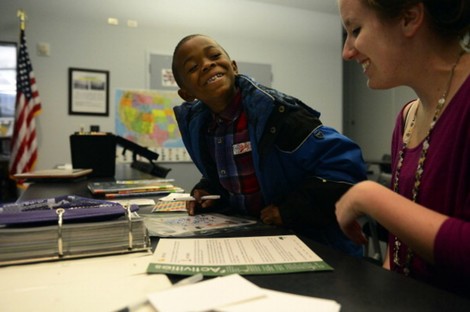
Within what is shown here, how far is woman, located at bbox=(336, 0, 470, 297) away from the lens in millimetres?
575


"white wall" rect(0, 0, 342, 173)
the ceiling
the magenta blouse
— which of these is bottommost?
the magenta blouse

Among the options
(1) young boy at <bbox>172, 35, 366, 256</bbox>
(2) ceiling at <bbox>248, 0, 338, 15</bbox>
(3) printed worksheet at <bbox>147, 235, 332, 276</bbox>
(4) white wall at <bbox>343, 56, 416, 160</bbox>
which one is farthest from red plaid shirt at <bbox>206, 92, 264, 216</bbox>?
(4) white wall at <bbox>343, 56, 416, 160</bbox>

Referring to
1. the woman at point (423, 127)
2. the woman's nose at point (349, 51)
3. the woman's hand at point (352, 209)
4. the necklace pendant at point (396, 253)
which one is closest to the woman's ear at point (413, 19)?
the woman at point (423, 127)

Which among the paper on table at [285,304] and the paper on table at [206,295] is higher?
the paper on table at [206,295]

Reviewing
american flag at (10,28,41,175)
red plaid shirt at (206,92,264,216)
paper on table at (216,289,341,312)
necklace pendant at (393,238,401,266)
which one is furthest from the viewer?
american flag at (10,28,41,175)

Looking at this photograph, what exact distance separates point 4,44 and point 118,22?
3.78ft

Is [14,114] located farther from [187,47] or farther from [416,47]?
[416,47]

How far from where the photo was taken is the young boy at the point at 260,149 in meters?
0.96

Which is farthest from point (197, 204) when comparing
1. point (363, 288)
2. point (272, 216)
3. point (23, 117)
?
point (23, 117)

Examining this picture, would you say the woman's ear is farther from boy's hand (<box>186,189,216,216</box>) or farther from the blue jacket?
boy's hand (<box>186,189,216,216</box>)

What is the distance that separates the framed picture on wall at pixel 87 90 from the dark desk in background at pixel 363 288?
3.85 meters

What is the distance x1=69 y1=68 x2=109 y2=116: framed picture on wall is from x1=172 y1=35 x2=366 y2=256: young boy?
302cm

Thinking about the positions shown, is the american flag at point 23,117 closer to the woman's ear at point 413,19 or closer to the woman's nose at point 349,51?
the woman's nose at point 349,51

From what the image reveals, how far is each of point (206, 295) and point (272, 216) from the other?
0.47 meters
